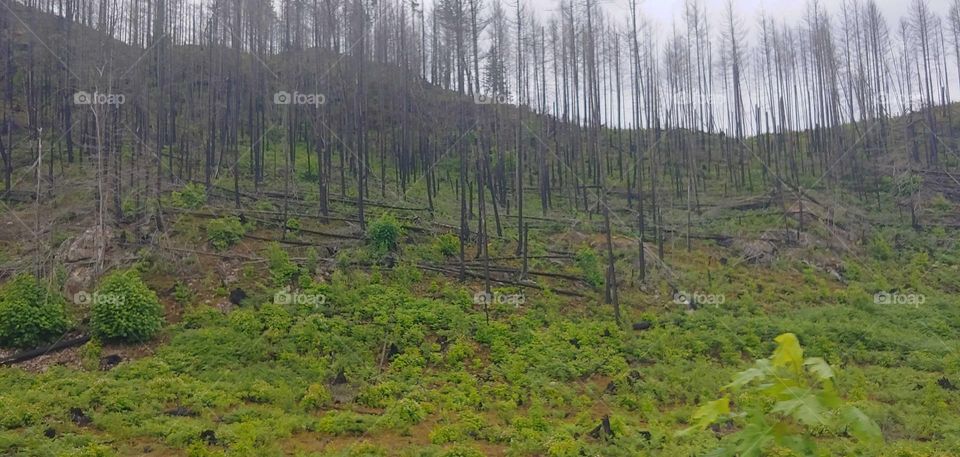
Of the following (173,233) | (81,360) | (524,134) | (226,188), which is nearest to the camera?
(81,360)

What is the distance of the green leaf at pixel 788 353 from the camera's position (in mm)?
2018

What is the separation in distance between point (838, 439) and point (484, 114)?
2124 centimetres

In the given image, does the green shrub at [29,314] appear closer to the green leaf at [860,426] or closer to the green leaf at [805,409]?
the green leaf at [805,409]

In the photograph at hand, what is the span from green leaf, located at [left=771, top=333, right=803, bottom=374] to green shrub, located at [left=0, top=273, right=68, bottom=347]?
17046 millimetres

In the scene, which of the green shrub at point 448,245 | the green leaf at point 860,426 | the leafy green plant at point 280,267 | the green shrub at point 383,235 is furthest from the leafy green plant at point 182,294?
the green leaf at point 860,426

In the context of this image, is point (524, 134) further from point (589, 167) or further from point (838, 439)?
point (838, 439)

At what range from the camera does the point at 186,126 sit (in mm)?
33125

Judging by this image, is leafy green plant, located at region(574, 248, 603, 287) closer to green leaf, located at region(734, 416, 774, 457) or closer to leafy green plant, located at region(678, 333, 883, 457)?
leafy green plant, located at region(678, 333, 883, 457)

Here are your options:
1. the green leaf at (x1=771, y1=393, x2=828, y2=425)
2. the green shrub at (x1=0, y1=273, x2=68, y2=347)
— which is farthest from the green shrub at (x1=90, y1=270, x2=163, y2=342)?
the green leaf at (x1=771, y1=393, x2=828, y2=425)

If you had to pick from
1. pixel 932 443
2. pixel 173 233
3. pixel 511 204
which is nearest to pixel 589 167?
pixel 511 204

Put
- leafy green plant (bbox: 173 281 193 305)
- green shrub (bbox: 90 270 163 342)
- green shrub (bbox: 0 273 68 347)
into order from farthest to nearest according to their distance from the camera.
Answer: leafy green plant (bbox: 173 281 193 305) < green shrub (bbox: 90 270 163 342) < green shrub (bbox: 0 273 68 347)

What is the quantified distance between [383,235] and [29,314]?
973cm

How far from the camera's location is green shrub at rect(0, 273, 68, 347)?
1465cm

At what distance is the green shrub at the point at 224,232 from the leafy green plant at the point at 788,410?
19.9 m
